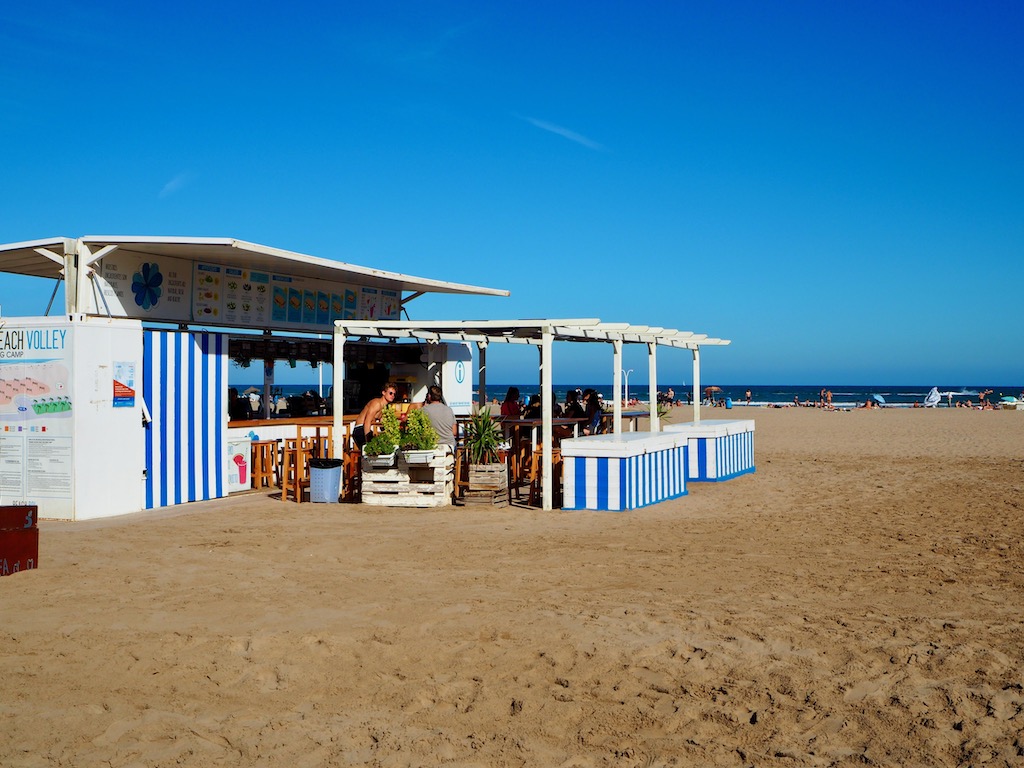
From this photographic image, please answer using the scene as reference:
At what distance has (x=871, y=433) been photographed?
27484mm

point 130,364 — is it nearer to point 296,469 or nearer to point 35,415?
point 35,415

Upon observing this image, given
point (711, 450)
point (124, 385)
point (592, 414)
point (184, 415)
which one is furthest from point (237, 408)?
point (711, 450)

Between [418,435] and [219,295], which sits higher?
[219,295]

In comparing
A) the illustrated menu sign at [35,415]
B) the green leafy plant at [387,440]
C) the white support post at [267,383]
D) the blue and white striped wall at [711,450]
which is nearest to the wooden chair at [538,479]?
the green leafy plant at [387,440]

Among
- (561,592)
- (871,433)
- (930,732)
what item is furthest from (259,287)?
(871,433)

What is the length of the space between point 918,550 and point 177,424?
26.4 feet

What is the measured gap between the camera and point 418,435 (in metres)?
11.1

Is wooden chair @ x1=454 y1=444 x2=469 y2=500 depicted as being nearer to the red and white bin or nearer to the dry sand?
the dry sand

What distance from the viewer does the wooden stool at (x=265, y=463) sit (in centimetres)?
1279

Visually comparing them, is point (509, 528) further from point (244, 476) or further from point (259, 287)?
point (259, 287)

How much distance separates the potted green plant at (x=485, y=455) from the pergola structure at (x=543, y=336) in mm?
691

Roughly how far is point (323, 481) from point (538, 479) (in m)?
2.59

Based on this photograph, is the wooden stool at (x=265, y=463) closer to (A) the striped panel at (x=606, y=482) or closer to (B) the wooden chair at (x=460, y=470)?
(B) the wooden chair at (x=460, y=470)

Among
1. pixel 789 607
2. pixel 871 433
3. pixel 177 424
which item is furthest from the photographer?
pixel 871 433
